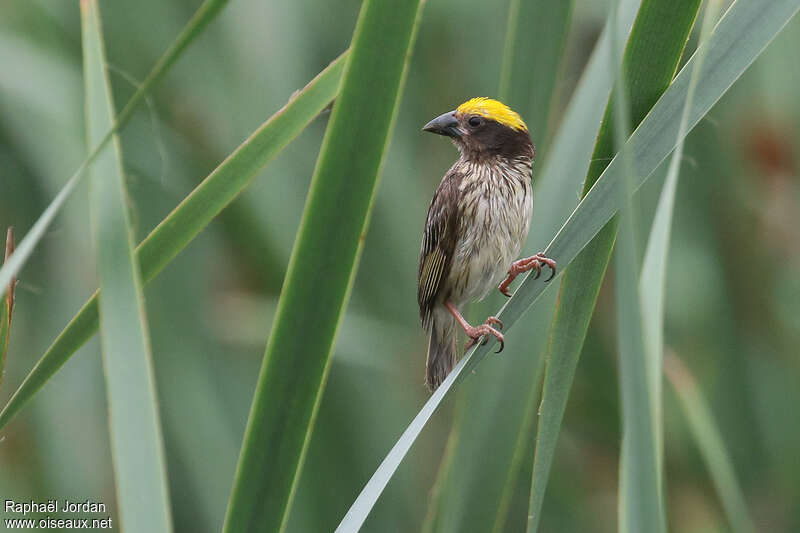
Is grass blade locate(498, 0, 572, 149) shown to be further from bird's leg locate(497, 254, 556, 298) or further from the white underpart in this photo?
the white underpart

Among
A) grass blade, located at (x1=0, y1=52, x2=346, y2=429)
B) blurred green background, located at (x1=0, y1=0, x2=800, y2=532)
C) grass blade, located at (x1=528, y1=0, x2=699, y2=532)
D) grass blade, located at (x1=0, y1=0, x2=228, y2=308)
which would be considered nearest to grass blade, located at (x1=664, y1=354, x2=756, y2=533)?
blurred green background, located at (x1=0, y1=0, x2=800, y2=532)

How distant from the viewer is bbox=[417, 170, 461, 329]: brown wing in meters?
2.65

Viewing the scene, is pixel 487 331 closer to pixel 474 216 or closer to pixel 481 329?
pixel 481 329

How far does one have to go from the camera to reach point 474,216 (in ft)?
8.55

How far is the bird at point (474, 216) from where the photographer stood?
100 inches

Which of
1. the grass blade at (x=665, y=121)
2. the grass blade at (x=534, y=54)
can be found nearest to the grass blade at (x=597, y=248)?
the grass blade at (x=665, y=121)

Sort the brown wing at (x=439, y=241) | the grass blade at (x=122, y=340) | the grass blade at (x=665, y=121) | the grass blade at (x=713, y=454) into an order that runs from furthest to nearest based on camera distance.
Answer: the brown wing at (x=439, y=241) < the grass blade at (x=713, y=454) < the grass blade at (x=665, y=121) < the grass blade at (x=122, y=340)

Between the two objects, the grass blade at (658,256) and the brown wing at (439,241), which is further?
the brown wing at (439,241)

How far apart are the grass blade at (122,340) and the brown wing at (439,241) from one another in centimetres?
142

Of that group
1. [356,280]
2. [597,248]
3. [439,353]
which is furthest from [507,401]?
[356,280]

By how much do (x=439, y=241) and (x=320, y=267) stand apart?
55.1 inches

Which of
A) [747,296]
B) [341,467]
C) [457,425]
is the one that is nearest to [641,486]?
[457,425]

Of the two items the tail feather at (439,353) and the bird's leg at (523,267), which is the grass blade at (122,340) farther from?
the tail feather at (439,353)

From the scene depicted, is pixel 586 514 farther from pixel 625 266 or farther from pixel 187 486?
pixel 625 266
